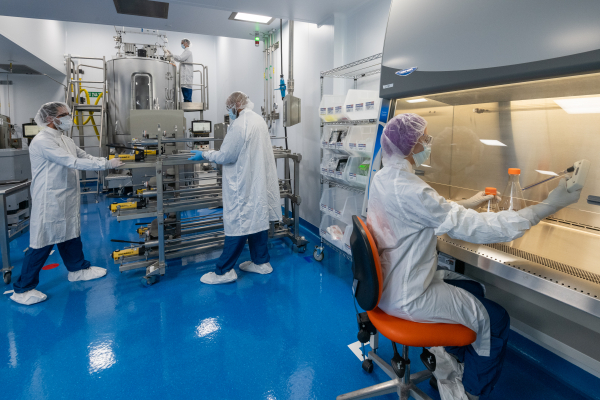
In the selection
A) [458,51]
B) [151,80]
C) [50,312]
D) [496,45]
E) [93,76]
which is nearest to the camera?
[496,45]

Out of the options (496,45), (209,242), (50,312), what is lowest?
(50,312)

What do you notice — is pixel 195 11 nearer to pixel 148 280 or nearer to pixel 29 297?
pixel 148 280

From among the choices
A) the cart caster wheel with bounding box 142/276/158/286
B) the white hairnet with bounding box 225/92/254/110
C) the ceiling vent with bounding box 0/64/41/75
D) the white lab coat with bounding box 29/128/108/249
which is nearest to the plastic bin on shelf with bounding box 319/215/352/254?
the white hairnet with bounding box 225/92/254/110

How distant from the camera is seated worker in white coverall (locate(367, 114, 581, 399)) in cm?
120

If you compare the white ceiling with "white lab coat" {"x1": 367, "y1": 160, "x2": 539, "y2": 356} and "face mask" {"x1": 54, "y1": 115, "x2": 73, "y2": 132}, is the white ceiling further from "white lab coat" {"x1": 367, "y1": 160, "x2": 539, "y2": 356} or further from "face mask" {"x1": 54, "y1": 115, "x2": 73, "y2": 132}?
"white lab coat" {"x1": 367, "y1": 160, "x2": 539, "y2": 356}

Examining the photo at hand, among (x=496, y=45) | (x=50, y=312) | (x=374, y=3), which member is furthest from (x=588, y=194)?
(x=50, y=312)

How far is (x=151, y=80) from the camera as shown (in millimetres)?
5465

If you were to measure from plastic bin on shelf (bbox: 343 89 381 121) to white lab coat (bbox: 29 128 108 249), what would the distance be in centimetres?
195

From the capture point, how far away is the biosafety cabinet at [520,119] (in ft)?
3.51

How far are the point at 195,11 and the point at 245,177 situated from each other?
2070 mm

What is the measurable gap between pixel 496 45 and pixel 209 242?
2.83 meters

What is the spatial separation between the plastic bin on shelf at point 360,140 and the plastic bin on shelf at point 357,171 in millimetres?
103

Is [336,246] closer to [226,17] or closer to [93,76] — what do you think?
[226,17]

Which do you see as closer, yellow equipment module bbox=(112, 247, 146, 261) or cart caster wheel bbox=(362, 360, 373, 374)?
cart caster wheel bbox=(362, 360, 373, 374)
